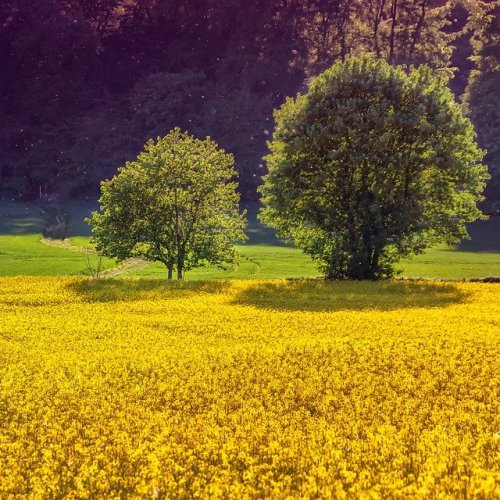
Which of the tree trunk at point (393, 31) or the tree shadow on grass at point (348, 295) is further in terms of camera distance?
the tree trunk at point (393, 31)

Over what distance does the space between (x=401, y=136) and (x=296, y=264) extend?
24133 millimetres

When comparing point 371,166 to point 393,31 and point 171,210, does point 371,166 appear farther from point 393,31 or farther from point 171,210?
point 393,31

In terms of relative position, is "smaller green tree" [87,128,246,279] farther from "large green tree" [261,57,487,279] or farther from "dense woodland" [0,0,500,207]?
"dense woodland" [0,0,500,207]

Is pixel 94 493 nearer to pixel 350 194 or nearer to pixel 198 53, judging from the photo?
pixel 350 194

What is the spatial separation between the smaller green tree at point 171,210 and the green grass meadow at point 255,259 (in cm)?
285

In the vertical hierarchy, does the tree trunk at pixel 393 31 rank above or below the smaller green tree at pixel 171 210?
above

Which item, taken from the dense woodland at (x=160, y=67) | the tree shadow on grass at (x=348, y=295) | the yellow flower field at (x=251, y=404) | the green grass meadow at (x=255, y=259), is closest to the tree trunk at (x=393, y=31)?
the dense woodland at (x=160, y=67)

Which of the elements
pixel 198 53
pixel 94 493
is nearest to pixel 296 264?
pixel 94 493

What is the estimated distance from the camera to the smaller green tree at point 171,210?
123ft

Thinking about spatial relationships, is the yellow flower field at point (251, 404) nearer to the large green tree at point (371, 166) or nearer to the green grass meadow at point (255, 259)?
the large green tree at point (371, 166)

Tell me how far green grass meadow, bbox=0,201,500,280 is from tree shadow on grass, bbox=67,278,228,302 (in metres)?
8.16

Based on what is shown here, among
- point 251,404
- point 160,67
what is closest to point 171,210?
point 251,404

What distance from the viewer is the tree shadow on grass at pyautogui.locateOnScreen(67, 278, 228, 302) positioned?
94.2ft

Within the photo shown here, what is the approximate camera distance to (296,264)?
5697 cm
